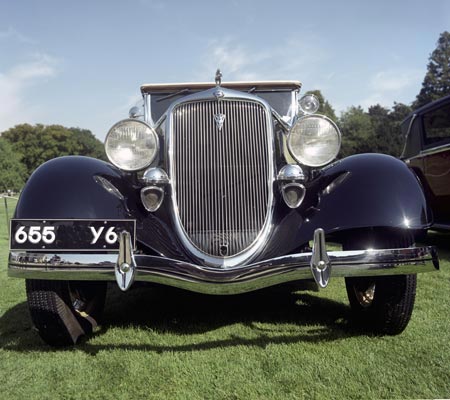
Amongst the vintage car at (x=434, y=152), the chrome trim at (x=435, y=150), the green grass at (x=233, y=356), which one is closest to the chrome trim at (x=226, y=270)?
the green grass at (x=233, y=356)

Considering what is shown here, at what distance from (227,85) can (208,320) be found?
2.60 metres

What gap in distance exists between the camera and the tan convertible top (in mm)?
4391

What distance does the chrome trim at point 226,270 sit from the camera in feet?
6.70

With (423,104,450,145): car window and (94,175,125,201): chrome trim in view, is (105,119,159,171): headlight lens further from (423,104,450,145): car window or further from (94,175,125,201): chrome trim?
(423,104,450,145): car window

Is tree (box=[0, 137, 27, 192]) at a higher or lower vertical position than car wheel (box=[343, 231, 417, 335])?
higher

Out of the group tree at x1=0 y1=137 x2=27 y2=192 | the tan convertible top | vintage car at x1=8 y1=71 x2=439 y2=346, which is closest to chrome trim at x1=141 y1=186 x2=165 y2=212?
vintage car at x1=8 y1=71 x2=439 y2=346

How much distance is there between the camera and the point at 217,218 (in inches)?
97.8

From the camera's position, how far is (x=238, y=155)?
2662 mm

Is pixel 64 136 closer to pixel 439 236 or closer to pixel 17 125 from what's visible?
pixel 17 125

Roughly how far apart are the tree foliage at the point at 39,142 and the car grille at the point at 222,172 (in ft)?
187

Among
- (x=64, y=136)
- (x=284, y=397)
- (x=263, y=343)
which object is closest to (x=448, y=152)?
(x=263, y=343)

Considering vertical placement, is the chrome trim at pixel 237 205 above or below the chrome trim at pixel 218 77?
below

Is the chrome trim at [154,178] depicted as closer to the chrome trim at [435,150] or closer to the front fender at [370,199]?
the front fender at [370,199]

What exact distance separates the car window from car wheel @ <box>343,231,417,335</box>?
3.86 metres
